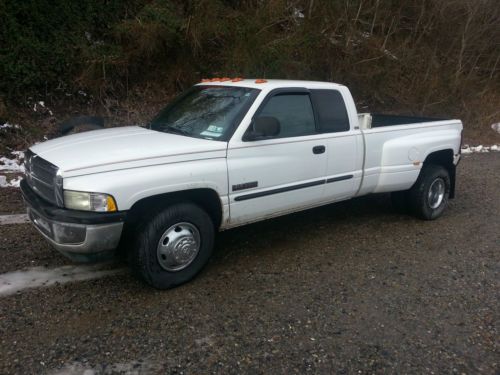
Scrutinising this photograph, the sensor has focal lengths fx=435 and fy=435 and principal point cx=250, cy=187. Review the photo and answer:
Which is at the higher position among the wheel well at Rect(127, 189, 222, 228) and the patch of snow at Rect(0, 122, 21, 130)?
the wheel well at Rect(127, 189, 222, 228)

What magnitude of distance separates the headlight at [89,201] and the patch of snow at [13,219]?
230cm

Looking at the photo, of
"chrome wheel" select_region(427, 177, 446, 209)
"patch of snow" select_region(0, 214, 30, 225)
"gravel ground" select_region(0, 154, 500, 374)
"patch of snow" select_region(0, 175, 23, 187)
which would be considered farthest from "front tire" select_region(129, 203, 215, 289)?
"patch of snow" select_region(0, 175, 23, 187)

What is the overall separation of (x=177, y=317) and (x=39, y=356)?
961mm

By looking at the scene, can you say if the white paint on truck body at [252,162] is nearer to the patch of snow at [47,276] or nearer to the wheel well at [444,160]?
the wheel well at [444,160]

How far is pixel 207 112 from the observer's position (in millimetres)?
4281

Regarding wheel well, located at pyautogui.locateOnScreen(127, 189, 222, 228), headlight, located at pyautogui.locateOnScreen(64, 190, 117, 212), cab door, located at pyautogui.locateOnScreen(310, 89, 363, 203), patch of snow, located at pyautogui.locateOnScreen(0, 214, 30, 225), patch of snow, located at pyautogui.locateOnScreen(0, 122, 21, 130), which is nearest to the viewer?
headlight, located at pyautogui.locateOnScreen(64, 190, 117, 212)

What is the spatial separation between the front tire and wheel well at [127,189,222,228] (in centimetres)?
7

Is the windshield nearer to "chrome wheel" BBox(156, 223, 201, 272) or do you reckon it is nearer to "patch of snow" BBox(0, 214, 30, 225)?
"chrome wheel" BBox(156, 223, 201, 272)

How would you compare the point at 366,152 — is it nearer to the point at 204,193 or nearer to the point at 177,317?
the point at 204,193

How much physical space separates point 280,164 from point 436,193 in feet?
9.13

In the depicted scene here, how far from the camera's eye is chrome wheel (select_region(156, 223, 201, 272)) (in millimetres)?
3602

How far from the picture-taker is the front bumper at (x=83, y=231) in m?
3.18

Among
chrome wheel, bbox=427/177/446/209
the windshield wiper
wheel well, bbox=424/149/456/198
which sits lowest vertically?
chrome wheel, bbox=427/177/446/209

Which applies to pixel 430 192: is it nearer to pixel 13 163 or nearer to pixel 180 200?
pixel 180 200
